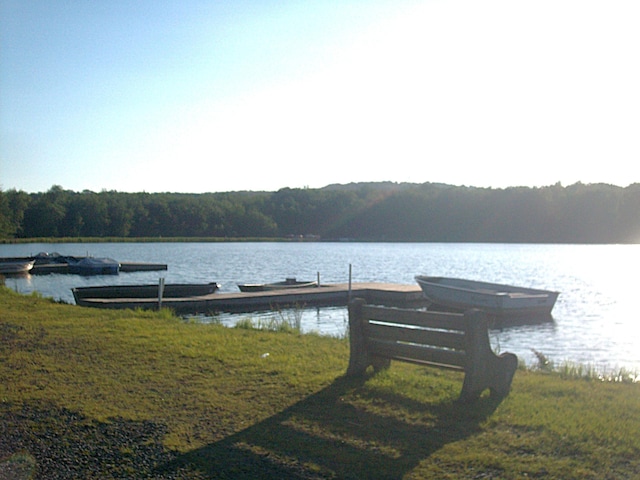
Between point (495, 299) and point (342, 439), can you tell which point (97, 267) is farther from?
point (342, 439)

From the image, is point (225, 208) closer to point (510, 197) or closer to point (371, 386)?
point (510, 197)

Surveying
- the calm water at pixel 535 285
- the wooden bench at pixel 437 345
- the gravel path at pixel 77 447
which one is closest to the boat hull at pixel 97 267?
the calm water at pixel 535 285

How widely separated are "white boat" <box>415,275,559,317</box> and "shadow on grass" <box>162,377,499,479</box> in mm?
17322

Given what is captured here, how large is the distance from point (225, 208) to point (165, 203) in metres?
12.1

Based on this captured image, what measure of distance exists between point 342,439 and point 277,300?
66.2ft

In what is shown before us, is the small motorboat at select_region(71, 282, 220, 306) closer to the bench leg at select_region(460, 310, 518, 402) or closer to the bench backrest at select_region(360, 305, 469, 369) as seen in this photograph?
the bench backrest at select_region(360, 305, 469, 369)

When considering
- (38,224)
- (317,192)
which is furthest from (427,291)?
(317,192)

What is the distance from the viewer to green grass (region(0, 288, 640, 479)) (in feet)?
14.7

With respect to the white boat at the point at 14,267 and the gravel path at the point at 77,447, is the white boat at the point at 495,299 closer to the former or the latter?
the gravel path at the point at 77,447

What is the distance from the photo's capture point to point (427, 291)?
84.0ft

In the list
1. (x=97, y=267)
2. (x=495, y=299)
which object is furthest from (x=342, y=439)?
(x=97, y=267)

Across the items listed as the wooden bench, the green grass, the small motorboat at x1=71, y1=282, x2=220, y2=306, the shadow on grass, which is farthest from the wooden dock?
the shadow on grass

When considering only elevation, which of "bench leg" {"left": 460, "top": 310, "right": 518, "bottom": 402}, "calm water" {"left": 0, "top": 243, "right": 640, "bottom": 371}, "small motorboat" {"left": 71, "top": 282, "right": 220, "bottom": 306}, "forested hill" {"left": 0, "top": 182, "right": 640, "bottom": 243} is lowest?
"calm water" {"left": 0, "top": 243, "right": 640, "bottom": 371}

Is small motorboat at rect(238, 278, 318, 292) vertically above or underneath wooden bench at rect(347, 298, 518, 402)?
underneath
